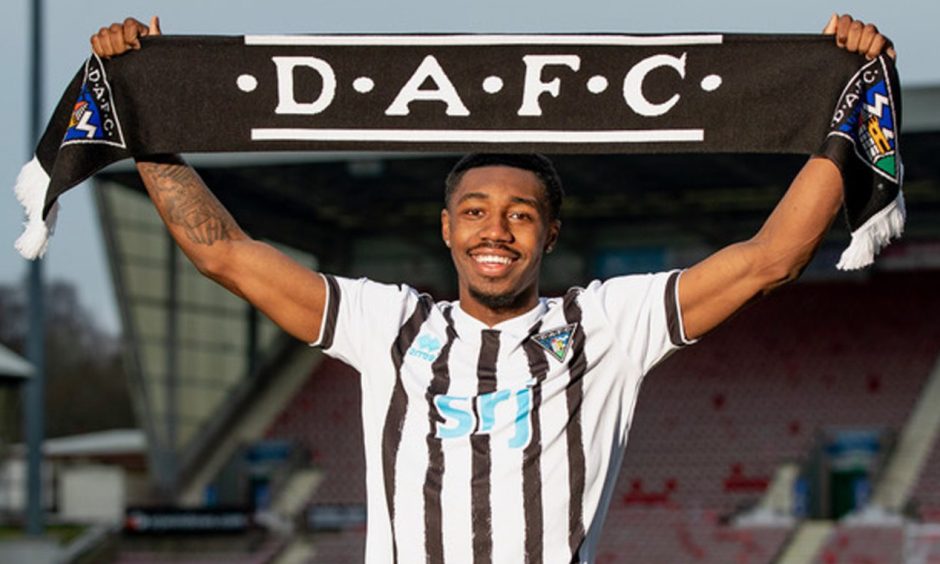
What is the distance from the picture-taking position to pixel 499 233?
3.39m

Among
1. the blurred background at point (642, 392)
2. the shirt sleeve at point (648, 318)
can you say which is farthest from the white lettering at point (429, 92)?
the blurred background at point (642, 392)

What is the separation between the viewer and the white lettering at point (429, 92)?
373 cm

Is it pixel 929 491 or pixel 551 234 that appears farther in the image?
pixel 929 491

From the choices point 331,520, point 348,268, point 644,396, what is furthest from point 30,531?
point 644,396

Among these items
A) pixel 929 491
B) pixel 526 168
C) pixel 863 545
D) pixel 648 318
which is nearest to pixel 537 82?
pixel 526 168

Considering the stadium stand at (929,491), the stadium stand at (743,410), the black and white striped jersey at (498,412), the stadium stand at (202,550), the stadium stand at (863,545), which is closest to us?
the black and white striped jersey at (498,412)

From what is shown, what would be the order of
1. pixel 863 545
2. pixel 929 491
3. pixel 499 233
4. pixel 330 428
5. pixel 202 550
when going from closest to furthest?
pixel 499 233 < pixel 863 545 < pixel 929 491 < pixel 202 550 < pixel 330 428

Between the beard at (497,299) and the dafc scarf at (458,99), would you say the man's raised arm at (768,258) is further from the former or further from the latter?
the beard at (497,299)

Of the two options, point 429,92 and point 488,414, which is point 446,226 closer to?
point 429,92

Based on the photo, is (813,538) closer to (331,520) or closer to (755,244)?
(331,520)

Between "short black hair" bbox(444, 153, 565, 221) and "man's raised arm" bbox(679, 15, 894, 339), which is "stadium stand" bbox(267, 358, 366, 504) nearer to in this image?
"short black hair" bbox(444, 153, 565, 221)

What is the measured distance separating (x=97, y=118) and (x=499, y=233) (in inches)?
41.4

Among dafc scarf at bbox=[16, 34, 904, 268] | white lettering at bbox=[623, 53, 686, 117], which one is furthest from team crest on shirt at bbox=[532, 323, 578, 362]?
white lettering at bbox=[623, 53, 686, 117]

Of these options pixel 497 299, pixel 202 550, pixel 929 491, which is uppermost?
pixel 497 299
